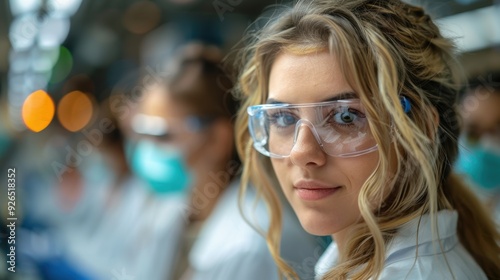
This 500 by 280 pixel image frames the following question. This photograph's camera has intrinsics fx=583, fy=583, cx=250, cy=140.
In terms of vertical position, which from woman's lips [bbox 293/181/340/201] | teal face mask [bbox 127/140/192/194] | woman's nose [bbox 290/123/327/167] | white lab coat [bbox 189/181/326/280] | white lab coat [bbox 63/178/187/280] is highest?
woman's nose [bbox 290/123/327/167]

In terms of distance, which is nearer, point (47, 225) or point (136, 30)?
point (47, 225)

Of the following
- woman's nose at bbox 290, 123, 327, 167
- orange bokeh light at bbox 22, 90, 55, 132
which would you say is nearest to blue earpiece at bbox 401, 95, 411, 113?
woman's nose at bbox 290, 123, 327, 167

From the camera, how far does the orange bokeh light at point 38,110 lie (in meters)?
2.28

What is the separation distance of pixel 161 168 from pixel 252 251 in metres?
0.81

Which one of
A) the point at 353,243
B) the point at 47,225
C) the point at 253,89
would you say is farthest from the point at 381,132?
the point at 47,225

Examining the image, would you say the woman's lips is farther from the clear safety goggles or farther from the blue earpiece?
the blue earpiece

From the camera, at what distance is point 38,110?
2396 millimetres

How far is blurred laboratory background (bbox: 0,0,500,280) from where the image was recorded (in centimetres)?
212

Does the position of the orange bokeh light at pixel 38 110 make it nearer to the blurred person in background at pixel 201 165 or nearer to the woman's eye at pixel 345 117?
the blurred person in background at pixel 201 165

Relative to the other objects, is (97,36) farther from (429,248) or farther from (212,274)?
(429,248)

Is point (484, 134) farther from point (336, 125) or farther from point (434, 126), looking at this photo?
point (336, 125)

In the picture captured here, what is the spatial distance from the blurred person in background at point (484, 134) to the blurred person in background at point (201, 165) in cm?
96

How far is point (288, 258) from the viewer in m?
1.76

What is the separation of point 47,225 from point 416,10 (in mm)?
2066
